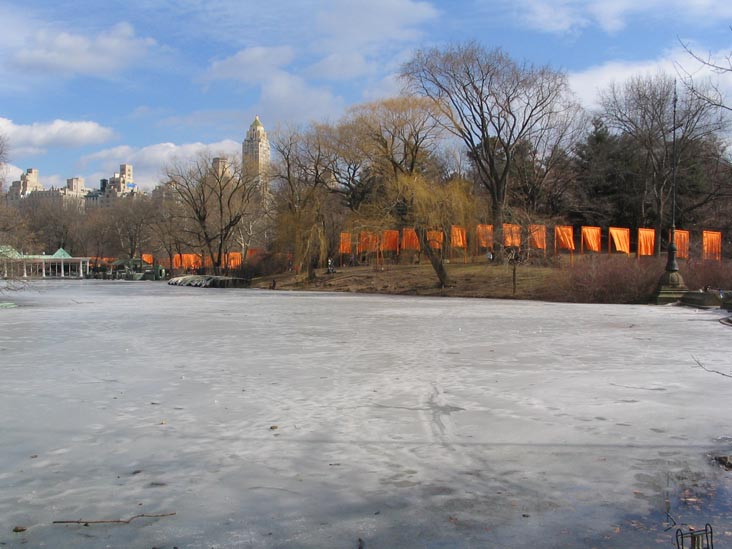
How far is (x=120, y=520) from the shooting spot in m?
4.02

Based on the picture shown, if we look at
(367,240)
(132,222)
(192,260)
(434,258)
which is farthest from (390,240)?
(192,260)

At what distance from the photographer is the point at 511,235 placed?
37.6 m

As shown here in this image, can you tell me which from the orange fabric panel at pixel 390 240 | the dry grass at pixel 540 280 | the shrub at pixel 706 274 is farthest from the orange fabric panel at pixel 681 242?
the orange fabric panel at pixel 390 240

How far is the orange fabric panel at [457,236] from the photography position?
133 ft

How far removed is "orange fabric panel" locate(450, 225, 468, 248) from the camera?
40.4 metres

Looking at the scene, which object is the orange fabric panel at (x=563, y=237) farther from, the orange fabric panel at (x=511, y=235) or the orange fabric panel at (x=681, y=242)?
the orange fabric panel at (x=681, y=242)

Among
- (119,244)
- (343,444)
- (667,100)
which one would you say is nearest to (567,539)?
(343,444)

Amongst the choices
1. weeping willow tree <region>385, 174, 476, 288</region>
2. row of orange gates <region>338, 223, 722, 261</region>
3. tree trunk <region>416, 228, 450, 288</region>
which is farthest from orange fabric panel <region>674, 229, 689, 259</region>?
tree trunk <region>416, 228, 450, 288</region>

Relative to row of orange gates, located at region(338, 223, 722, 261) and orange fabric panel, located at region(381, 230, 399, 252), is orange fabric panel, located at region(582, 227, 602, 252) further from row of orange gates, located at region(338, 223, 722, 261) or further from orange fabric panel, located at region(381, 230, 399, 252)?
orange fabric panel, located at region(381, 230, 399, 252)

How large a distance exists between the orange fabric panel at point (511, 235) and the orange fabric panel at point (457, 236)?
3738 mm

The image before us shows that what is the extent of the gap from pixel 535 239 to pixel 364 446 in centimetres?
3607

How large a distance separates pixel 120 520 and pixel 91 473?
42.3 inches

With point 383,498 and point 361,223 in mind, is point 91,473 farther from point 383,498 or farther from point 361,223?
point 361,223

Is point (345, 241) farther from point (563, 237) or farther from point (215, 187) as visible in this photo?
point (215, 187)
